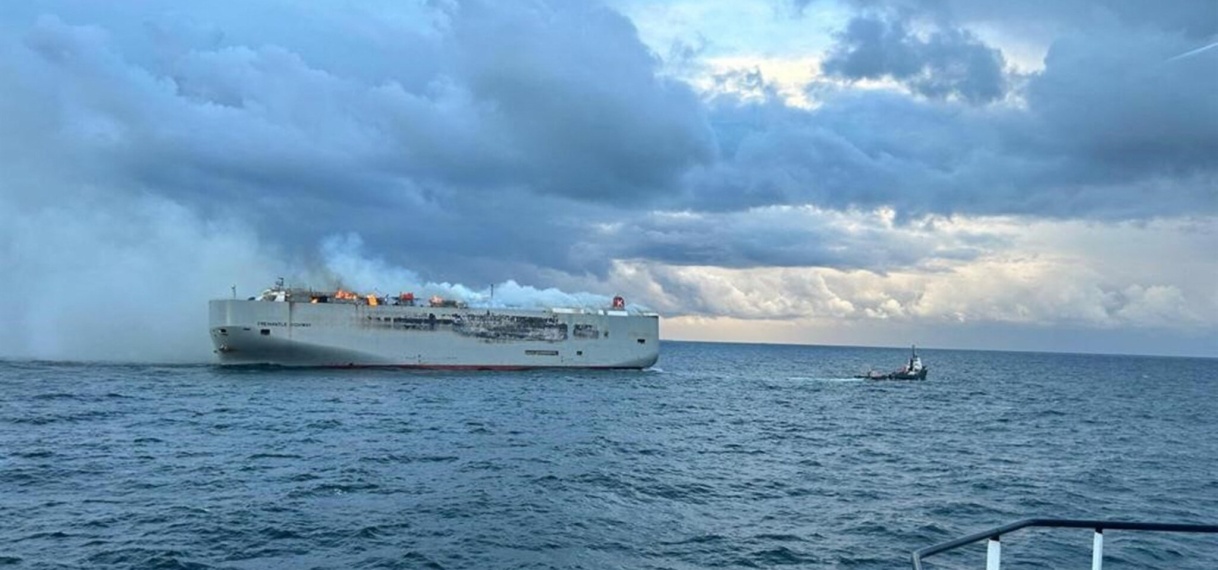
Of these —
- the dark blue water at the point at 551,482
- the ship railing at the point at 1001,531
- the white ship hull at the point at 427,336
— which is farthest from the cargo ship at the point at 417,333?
the ship railing at the point at 1001,531

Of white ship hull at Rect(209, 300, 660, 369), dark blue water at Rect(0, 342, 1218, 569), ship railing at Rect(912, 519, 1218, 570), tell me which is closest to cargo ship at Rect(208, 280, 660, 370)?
white ship hull at Rect(209, 300, 660, 369)

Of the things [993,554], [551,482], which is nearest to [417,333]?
[551,482]

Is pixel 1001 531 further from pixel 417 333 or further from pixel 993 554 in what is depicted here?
pixel 417 333

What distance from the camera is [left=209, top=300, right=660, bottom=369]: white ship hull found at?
78000 mm

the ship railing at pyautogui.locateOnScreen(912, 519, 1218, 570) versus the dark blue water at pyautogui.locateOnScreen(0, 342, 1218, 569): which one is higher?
the ship railing at pyautogui.locateOnScreen(912, 519, 1218, 570)

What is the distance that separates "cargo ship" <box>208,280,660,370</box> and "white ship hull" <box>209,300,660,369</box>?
98 mm

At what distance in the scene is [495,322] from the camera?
290ft

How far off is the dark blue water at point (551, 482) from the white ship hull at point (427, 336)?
19.5m

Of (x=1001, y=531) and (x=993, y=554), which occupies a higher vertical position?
(x=1001, y=531)

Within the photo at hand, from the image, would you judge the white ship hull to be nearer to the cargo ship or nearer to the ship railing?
the cargo ship

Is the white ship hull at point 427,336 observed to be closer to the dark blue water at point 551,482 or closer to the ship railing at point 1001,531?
the dark blue water at point 551,482

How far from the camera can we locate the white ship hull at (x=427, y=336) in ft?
256

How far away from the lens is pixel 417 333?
278ft

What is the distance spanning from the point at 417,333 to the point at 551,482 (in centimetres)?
6035
